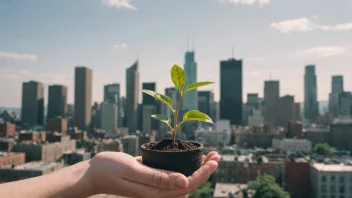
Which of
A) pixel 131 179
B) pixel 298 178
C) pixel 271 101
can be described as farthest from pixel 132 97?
pixel 131 179

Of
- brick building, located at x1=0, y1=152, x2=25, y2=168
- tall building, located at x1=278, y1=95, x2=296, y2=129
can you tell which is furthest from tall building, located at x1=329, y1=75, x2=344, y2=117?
brick building, located at x1=0, y1=152, x2=25, y2=168

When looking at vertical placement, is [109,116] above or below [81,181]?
below

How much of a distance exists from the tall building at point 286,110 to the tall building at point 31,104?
8566 centimetres

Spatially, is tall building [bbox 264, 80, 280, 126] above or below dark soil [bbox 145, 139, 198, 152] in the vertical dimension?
above

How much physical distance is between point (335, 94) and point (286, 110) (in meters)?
38.9

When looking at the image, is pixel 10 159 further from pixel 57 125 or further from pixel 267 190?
pixel 57 125

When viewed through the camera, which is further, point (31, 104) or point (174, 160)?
point (31, 104)

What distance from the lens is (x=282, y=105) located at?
97688 millimetres

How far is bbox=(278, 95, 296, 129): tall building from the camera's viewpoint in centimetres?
9606

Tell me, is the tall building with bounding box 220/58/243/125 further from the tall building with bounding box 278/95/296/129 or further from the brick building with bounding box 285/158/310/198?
the brick building with bounding box 285/158/310/198

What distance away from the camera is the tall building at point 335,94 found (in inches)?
4658

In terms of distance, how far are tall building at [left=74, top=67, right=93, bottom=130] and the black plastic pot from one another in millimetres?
101304

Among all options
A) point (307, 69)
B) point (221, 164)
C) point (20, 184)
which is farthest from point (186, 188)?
point (307, 69)

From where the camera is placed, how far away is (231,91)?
110250 millimetres
